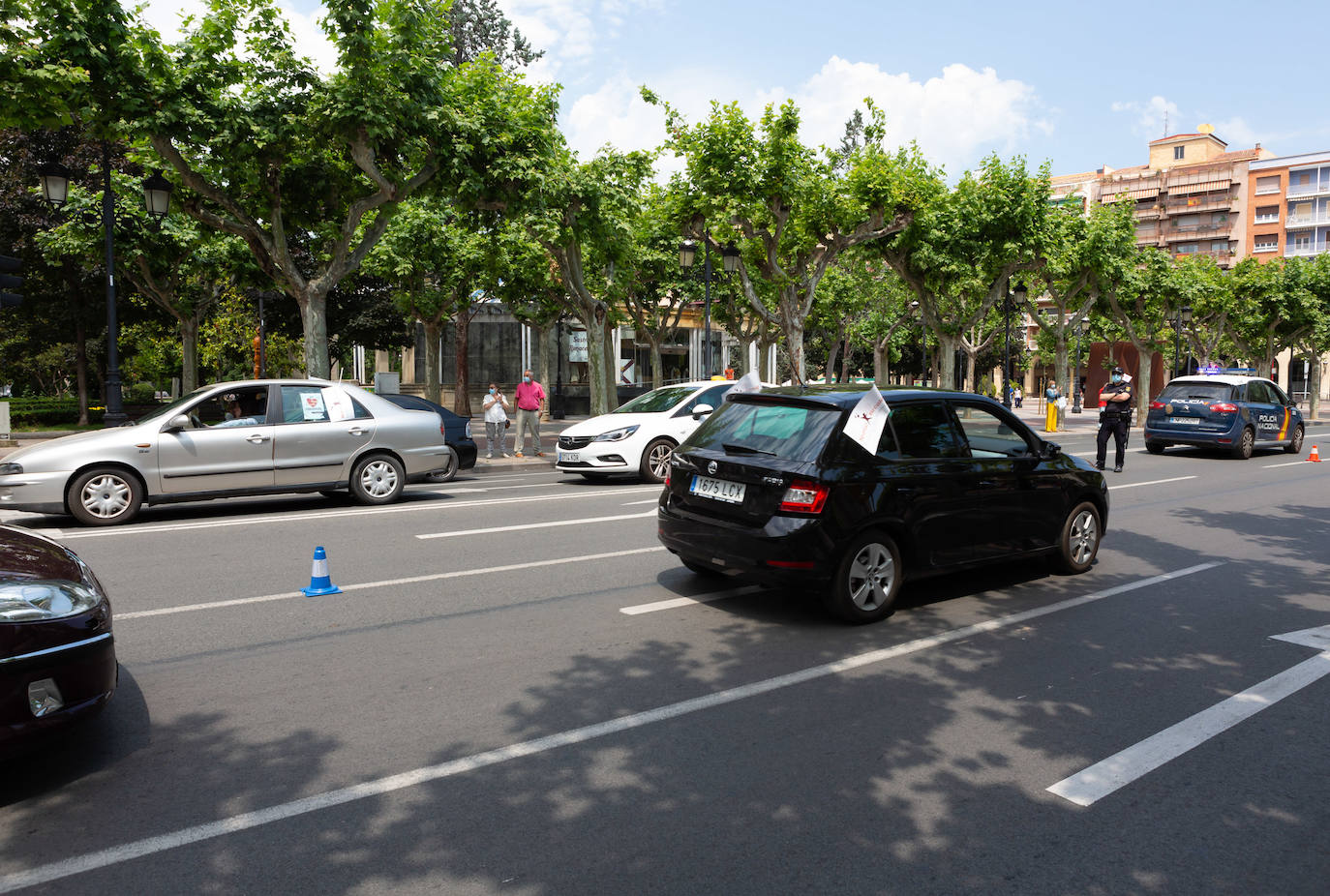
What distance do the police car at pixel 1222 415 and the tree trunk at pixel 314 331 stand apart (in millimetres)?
16354

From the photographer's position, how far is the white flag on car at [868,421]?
6.11 m

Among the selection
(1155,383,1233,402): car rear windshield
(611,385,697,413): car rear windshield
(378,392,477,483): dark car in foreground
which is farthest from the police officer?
(378,392,477,483): dark car in foreground

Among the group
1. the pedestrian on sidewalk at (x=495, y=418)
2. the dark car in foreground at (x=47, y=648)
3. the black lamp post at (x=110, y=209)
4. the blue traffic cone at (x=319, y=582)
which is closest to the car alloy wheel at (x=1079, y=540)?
the blue traffic cone at (x=319, y=582)

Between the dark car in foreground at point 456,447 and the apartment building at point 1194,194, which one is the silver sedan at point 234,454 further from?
the apartment building at point 1194,194

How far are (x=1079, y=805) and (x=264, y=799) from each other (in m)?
3.08

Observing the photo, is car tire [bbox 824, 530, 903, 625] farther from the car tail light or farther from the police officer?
the police officer

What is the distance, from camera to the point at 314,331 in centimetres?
1777

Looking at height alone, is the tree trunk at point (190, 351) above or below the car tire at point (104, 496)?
above

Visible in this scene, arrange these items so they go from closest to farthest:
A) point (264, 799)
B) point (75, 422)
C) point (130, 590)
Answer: point (264, 799), point (130, 590), point (75, 422)

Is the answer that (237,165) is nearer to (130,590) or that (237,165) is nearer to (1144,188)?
(130,590)

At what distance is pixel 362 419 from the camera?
38.2 ft

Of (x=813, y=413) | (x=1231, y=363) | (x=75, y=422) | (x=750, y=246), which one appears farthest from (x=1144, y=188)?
(x=813, y=413)

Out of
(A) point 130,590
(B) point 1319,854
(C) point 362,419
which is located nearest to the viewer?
(B) point 1319,854

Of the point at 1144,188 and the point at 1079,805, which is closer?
the point at 1079,805
